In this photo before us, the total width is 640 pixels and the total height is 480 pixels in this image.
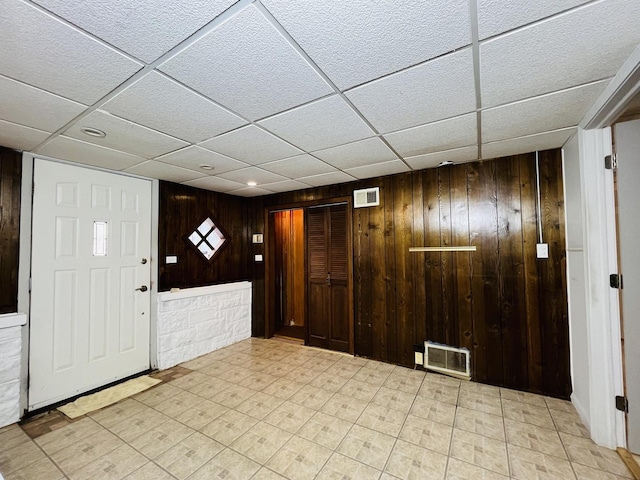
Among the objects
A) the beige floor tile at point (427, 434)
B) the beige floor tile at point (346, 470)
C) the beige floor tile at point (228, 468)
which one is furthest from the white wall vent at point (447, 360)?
the beige floor tile at point (228, 468)

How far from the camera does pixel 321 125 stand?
6.86ft

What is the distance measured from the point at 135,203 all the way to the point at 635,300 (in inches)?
190

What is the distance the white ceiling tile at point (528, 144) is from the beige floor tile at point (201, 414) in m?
3.54

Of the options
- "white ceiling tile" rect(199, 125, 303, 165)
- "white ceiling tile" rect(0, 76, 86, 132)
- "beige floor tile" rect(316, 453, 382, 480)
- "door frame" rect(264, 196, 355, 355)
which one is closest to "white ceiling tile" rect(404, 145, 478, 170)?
"door frame" rect(264, 196, 355, 355)

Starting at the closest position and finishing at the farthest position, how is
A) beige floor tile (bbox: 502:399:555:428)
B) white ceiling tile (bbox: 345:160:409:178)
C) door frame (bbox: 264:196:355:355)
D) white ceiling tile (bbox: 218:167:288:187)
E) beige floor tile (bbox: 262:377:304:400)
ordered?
beige floor tile (bbox: 502:399:555:428)
beige floor tile (bbox: 262:377:304:400)
white ceiling tile (bbox: 345:160:409:178)
white ceiling tile (bbox: 218:167:288:187)
door frame (bbox: 264:196:355:355)

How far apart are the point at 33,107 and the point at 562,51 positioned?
307cm

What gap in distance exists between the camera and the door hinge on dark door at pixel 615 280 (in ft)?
6.39

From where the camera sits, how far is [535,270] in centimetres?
276

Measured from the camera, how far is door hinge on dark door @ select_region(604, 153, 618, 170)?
77.7 inches

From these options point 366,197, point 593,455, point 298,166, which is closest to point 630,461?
point 593,455

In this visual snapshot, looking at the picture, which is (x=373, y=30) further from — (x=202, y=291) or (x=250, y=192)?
(x=202, y=291)

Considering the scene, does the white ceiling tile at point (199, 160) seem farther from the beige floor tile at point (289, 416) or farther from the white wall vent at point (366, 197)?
the beige floor tile at point (289, 416)

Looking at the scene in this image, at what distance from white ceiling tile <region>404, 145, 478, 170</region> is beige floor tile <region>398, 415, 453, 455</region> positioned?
2500 millimetres

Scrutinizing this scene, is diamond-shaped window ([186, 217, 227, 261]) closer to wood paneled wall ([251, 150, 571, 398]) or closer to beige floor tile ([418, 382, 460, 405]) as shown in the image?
wood paneled wall ([251, 150, 571, 398])
